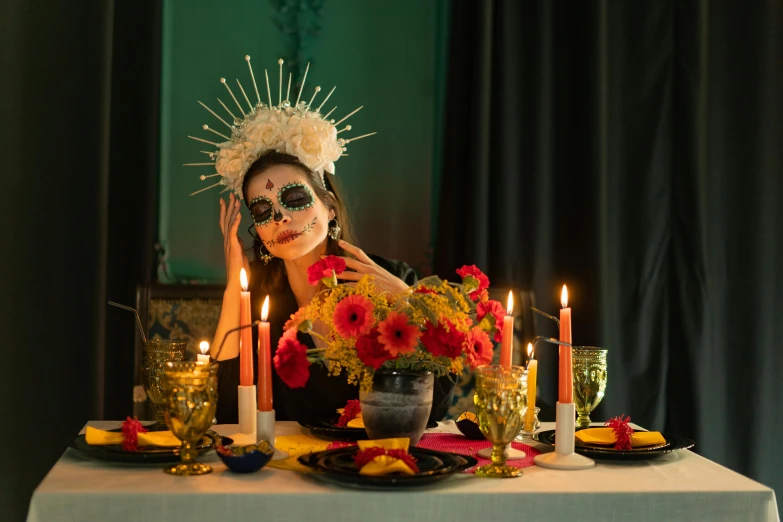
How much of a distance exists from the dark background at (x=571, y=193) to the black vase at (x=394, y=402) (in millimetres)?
1335

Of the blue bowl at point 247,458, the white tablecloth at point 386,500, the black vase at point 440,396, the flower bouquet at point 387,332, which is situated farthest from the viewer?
the black vase at point 440,396

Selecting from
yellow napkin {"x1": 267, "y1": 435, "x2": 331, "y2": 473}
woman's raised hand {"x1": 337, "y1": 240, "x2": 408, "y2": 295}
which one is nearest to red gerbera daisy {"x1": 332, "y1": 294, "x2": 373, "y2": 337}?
yellow napkin {"x1": 267, "y1": 435, "x2": 331, "y2": 473}

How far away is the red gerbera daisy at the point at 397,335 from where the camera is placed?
4.41 ft

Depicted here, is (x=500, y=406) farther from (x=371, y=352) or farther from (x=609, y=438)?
(x=609, y=438)

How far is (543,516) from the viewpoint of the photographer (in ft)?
3.85

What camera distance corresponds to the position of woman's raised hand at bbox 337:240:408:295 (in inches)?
80.5

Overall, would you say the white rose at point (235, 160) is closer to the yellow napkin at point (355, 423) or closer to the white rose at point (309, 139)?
the white rose at point (309, 139)

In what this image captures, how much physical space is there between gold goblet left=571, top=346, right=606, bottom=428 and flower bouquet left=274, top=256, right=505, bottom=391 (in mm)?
214

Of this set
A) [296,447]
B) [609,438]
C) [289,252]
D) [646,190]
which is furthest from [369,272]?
[646,190]

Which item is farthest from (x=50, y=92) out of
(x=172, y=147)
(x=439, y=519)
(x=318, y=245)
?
(x=439, y=519)

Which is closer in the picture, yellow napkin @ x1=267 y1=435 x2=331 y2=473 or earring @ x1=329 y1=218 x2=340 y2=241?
yellow napkin @ x1=267 y1=435 x2=331 y2=473

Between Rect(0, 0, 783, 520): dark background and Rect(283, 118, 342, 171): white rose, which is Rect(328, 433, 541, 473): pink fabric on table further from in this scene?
Rect(0, 0, 783, 520): dark background

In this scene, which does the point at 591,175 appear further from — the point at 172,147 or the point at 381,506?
the point at 381,506

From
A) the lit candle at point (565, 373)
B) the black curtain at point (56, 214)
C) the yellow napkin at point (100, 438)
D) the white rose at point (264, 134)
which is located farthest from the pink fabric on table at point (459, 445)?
the black curtain at point (56, 214)
